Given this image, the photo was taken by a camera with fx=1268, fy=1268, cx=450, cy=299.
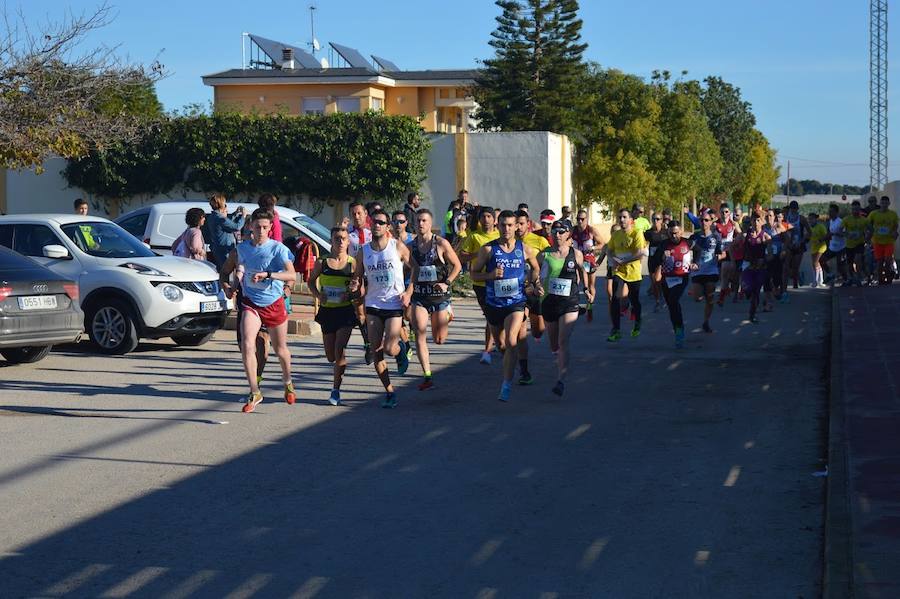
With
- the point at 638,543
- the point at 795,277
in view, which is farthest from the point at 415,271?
the point at 795,277

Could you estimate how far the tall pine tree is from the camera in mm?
55125

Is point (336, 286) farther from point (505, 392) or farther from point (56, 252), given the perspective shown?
point (56, 252)

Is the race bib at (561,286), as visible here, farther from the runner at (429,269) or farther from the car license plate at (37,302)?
the car license plate at (37,302)

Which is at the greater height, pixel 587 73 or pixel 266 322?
pixel 587 73

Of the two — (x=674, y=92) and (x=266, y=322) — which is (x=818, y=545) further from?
(x=674, y=92)

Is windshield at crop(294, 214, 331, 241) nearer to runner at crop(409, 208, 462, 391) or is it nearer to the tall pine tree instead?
runner at crop(409, 208, 462, 391)

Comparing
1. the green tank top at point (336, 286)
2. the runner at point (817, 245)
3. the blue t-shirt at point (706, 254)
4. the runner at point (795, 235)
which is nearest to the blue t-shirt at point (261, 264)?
the green tank top at point (336, 286)

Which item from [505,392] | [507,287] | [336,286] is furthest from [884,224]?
[336,286]

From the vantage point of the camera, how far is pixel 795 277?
27.4 meters

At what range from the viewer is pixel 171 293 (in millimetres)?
15586

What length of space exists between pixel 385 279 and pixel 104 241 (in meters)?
6.23

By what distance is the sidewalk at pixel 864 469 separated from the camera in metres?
5.87

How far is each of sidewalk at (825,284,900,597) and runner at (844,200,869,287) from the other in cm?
1034

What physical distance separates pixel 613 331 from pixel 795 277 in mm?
11538
